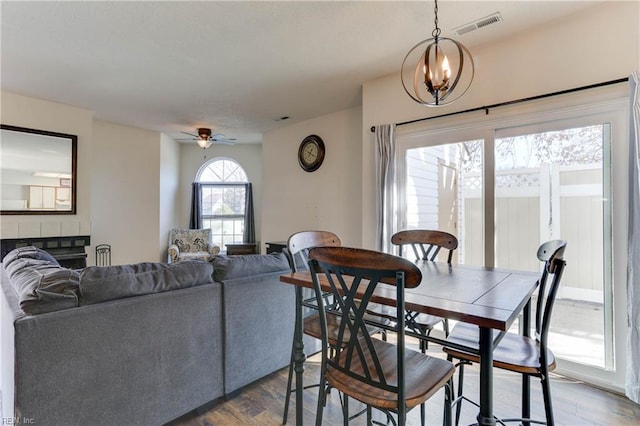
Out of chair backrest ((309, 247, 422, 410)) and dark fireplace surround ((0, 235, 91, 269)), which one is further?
dark fireplace surround ((0, 235, 91, 269))

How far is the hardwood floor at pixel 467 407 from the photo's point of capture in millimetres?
1857

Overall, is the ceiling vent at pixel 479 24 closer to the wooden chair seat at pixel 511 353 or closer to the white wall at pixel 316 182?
the white wall at pixel 316 182

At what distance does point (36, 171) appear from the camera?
3.92 m

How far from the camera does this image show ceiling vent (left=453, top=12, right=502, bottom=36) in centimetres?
231

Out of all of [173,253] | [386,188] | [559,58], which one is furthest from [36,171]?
[559,58]

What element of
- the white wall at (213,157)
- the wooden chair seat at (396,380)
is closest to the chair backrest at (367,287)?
the wooden chair seat at (396,380)

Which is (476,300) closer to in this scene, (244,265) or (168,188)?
(244,265)

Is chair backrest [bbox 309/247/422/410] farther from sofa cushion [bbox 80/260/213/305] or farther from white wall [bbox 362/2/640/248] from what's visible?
white wall [bbox 362/2/640/248]

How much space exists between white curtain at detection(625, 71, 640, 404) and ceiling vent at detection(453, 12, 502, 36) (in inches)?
38.3

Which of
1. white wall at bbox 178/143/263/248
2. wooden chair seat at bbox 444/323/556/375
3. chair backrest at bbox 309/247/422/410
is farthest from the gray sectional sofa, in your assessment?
white wall at bbox 178/143/263/248

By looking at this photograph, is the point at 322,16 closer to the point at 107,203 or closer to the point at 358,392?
the point at 358,392

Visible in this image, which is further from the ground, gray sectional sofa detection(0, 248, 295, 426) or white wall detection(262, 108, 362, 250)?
white wall detection(262, 108, 362, 250)

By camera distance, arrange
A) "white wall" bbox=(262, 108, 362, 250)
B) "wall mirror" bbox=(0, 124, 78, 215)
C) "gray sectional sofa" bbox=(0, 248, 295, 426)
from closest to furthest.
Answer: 1. "gray sectional sofa" bbox=(0, 248, 295, 426)
2. "wall mirror" bbox=(0, 124, 78, 215)
3. "white wall" bbox=(262, 108, 362, 250)

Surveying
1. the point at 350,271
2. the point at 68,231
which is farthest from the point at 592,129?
the point at 68,231
